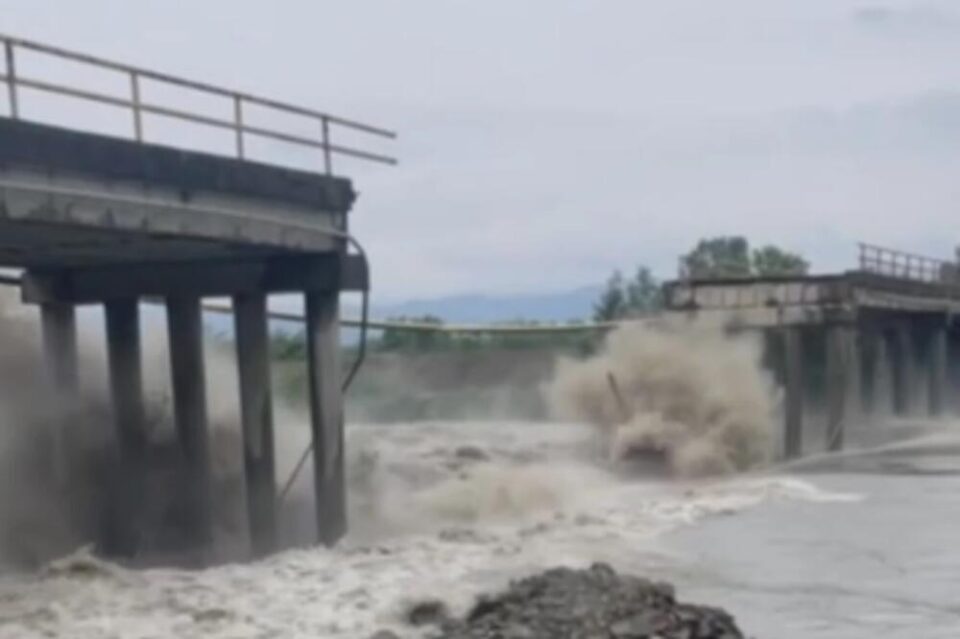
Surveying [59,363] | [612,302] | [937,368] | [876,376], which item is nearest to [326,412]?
[59,363]

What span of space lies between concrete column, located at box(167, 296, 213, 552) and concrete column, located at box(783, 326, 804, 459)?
21.6 meters

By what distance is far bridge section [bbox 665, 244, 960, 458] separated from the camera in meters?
47.9

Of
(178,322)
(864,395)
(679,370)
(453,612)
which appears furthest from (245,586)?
(864,395)

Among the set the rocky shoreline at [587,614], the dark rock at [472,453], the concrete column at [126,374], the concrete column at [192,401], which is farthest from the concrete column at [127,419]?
the dark rock at [472,453]

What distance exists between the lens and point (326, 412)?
2864 centimetres

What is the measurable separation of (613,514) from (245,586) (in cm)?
1029

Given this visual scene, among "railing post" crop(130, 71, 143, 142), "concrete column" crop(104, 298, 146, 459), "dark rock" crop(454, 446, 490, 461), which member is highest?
"railing post" crop(130, 71, 143, 142)

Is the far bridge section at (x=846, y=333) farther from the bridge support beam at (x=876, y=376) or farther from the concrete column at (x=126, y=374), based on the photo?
the concrete column at (x=126, y=374)

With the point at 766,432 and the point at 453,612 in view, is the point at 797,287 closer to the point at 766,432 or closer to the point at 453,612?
the point at 766,432

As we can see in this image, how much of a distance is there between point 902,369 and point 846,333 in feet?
56.8

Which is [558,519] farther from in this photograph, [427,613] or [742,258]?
[742,258]

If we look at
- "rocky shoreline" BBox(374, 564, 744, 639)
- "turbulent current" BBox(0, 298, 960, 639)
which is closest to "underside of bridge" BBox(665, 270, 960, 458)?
"turbulent current" BBox(0, 298, 960, 639)

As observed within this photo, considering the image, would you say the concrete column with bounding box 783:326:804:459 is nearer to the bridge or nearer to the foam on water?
the foam on water

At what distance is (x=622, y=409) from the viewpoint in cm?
4941
